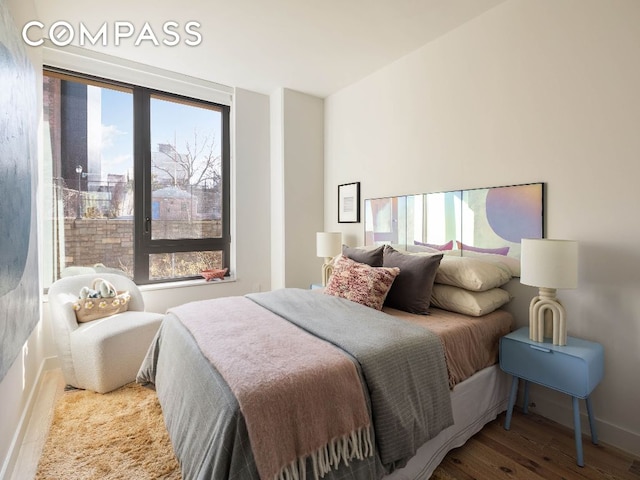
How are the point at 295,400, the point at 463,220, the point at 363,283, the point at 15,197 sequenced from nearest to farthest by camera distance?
1. the point at 295,400
2. the point at 15,197
3. the point at 363,283
4. the point at 463,220

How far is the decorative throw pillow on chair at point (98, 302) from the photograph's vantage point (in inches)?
99.1

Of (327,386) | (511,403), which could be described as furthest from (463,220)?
(327,386)

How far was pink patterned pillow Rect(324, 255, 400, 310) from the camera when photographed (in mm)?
2203

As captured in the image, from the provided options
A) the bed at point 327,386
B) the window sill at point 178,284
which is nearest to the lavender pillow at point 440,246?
the bed at point 327,386

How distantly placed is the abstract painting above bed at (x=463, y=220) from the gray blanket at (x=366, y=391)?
1073 mm

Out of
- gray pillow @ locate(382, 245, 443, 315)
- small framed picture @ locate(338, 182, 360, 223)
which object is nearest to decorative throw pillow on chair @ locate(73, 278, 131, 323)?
gray pillow @ locate(382, 245, 443, 315)

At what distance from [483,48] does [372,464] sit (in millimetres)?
2774

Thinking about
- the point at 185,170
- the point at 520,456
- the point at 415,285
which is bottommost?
the point at 520,456

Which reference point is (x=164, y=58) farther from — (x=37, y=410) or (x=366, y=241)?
(x=37, y=410)

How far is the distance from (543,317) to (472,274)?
45 cm

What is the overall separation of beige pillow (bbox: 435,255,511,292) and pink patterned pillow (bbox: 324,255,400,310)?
35 centimetres

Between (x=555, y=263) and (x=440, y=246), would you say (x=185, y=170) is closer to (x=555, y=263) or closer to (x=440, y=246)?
(x=440, y=246)

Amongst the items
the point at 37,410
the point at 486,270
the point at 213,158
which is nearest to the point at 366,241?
the point at 486,270

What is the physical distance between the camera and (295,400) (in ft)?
3.93
